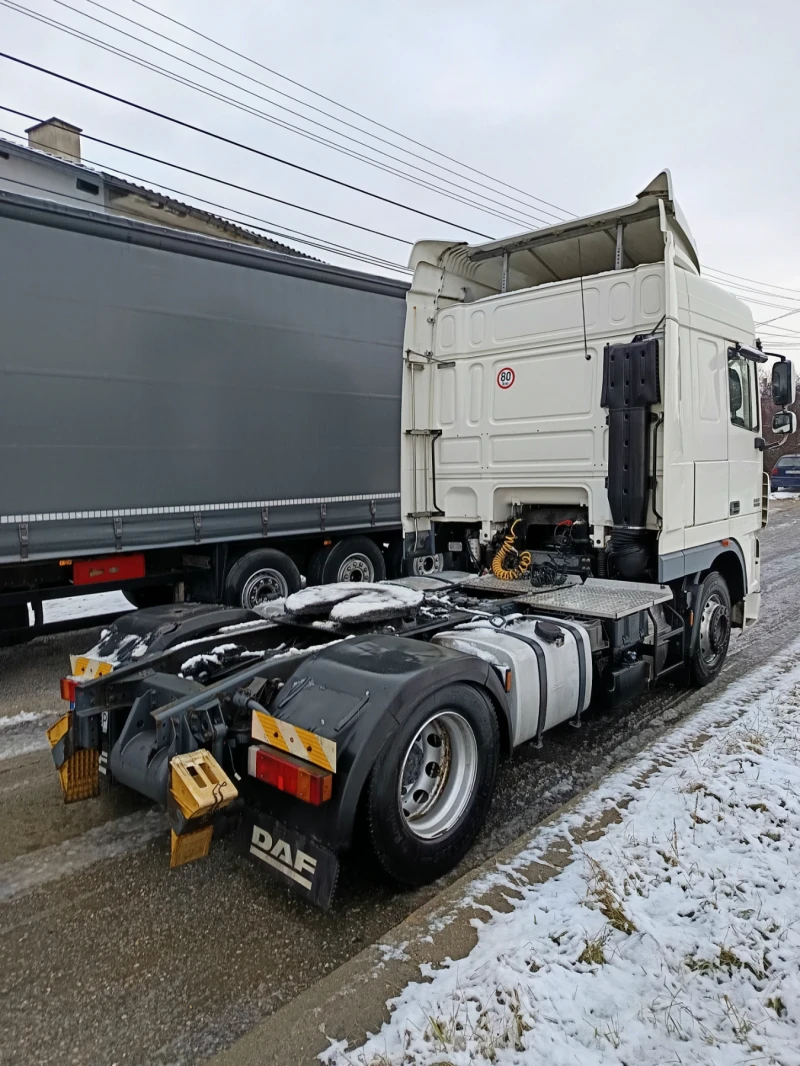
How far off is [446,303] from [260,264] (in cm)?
233

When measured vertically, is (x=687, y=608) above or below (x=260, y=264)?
below

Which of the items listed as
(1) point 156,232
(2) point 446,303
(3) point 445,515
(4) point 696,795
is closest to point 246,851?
(4) point 696,795

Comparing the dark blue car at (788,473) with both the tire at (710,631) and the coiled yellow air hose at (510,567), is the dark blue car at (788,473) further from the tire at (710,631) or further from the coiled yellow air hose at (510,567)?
the coiled yellow air hose at (510,567)

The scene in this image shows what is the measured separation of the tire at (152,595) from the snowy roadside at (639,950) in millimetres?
5448

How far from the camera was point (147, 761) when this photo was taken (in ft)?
10.1

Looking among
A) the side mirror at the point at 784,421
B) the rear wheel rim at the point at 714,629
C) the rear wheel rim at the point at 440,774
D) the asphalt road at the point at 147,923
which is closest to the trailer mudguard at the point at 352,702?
the rear wheel rim at the point at 440,774

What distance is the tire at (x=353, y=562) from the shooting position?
8531 millimetres

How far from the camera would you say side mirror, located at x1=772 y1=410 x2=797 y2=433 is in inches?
264

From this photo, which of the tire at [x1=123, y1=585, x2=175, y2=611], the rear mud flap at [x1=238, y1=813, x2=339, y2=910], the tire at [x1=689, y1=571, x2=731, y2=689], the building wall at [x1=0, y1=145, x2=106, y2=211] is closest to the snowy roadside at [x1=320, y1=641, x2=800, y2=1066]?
the rear mud flap at [x1=238, y1=813, x2=339, y2=910]

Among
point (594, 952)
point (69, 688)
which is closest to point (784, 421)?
point (594, 952)

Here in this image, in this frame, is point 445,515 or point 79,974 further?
point 445,515

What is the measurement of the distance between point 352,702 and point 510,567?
322 cm

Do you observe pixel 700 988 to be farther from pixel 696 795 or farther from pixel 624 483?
pixel 624 483

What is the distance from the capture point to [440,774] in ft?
11.1
